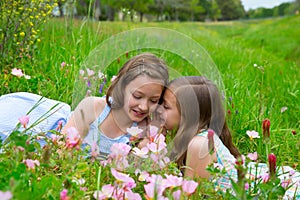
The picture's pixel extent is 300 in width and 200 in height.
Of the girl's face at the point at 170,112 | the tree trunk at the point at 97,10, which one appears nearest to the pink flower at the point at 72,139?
the girl's face at the point at 170,112

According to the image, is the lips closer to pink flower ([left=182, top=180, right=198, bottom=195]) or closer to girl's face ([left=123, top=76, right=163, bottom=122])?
girl's face ([left=123, top=76, right=163, bottom=122])

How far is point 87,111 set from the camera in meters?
2.30

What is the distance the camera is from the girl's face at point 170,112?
2.25 meters

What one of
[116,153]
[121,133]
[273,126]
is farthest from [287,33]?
[116,153]

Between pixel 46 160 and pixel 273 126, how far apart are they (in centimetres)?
220

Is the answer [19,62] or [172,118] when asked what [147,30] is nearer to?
[172,118]

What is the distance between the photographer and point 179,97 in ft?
7.38

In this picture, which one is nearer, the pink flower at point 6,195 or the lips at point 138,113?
the pink flower at point 6,195

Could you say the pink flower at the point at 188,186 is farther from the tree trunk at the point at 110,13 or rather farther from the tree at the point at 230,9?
the tree at the point at 230,9

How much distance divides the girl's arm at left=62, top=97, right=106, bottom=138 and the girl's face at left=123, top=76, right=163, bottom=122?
0.61 ft

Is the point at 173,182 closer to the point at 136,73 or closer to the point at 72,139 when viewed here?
the point at 72,139

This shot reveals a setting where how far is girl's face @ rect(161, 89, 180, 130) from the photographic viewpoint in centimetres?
225

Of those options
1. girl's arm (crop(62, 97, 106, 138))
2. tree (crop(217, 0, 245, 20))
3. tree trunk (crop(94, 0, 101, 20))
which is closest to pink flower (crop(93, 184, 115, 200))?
girl's arm (crop(62, 97, 106, 138))

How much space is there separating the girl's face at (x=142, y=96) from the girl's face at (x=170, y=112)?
5 cm
